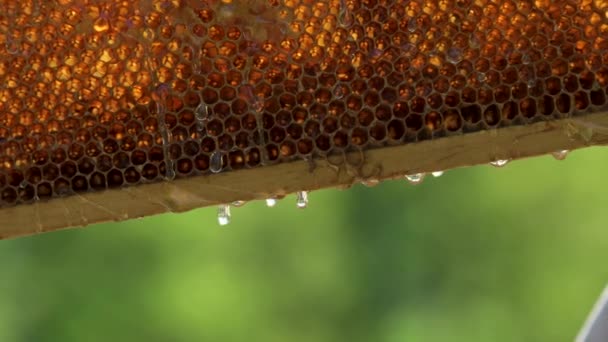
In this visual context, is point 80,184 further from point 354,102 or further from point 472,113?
point 472,113

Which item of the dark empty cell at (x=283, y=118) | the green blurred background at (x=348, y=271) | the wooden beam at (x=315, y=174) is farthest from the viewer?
the green blurred background at (x=348, y=271)

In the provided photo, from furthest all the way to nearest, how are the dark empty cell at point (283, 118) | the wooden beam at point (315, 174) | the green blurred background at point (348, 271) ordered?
the green blurred background at point (348, 271)
the dark empty cell at point (283, 118)
the wooden beam at point (315, 174)

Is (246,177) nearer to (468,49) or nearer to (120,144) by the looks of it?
(120,144)

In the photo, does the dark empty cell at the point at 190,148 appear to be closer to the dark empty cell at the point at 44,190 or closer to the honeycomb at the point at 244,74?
the honeycomb at the point at 244,74

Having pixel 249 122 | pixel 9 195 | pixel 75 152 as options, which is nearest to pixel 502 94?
pixel 249 122

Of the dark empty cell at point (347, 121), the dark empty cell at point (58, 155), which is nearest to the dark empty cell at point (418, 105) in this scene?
the dark empty cell at point (347, 121)

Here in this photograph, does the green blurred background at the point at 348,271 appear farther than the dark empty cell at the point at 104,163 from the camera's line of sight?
Yes

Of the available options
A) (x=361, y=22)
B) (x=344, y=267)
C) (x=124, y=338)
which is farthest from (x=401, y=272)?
(x=361, y=22)

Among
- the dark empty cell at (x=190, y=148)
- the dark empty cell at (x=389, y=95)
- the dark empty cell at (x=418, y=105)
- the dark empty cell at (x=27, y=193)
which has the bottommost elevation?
the dark empty cell at (x=27, y=193)

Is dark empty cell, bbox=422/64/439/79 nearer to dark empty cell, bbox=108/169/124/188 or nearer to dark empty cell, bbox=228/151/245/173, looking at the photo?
dark empty cell, bbox=228/151/245/173
